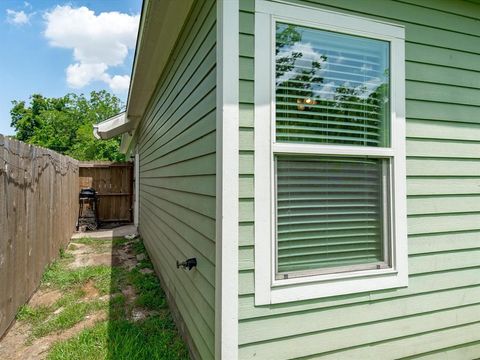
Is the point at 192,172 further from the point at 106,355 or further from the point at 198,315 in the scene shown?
the point at 106,355

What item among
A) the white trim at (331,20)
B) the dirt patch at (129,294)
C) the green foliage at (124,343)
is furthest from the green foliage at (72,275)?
the white trim at (331,20)

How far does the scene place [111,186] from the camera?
9.83 meters

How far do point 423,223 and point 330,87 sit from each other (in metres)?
1.12

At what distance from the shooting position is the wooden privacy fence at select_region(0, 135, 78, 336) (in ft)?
9.41

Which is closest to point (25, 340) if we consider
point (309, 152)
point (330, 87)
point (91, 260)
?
point (91, 260)

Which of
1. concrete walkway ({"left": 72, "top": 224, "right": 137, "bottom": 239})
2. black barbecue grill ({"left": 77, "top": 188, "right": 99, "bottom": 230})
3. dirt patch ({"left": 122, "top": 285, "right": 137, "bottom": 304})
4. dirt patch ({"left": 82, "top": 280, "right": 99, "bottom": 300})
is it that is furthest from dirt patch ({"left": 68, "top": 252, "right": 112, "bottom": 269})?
black barbecue grill ({"left": 77, "top": 188, "right": 99, "bottom": 230})

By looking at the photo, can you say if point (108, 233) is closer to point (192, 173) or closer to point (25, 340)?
point (25, 340)

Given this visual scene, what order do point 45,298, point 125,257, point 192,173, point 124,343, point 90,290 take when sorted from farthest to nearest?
point 125,257, point 90,290, point 45,298, point 124,343, point 192,173

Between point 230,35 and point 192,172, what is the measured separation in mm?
1128

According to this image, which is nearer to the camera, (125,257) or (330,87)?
(330,87)

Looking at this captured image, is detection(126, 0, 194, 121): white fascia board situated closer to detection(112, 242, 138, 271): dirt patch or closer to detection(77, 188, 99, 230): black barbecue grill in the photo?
detection(112, 242, 138, 271): dirt patch

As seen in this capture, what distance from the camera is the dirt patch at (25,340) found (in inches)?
101

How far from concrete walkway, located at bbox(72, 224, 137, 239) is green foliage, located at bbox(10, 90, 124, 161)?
48.7 ft

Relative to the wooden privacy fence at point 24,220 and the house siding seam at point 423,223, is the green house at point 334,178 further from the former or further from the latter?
the wooden privacy fence at point 24,220
